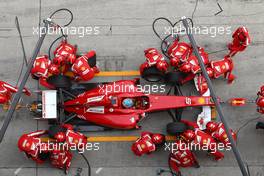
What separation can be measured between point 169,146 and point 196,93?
1.60m

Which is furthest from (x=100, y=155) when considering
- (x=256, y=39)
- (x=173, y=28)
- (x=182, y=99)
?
(x=256, y=39)

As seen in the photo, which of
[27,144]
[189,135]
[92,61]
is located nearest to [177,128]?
[189,135]

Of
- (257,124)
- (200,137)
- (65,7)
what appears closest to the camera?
(200,137)

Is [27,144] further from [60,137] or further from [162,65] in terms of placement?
[162,65]

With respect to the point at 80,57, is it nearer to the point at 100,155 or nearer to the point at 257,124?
the point at 100,155

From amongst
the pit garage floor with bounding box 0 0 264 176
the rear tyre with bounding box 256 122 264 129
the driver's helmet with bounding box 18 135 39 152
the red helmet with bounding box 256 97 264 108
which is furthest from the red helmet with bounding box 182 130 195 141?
Answer: the driver's helmet with bounding box 18 135 39 152

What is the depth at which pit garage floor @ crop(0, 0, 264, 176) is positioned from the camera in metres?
11.5

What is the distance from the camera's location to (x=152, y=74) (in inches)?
441

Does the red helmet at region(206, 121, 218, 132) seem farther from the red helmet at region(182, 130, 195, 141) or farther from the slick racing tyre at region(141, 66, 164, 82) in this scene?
the slick racing tyre at region(141, 66, 164, 82)

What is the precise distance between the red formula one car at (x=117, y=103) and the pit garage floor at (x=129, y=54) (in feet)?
2.37

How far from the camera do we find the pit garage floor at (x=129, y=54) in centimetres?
Result: 1150

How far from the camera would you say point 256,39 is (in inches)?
472

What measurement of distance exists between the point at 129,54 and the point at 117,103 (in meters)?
1.79

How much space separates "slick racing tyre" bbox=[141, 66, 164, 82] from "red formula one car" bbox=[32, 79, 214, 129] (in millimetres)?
399
